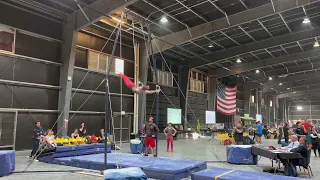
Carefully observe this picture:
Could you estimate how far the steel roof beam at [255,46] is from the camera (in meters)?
16.9

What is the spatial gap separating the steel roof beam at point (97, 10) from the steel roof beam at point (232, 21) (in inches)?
168

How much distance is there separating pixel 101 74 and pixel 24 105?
5.03 metres

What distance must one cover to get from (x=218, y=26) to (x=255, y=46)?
5.18 meters

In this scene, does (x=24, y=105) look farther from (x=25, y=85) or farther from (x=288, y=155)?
(x=288, y=155)

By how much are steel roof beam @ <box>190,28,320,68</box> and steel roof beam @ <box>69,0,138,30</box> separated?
36.3 feet

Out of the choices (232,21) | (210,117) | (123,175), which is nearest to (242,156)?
(123,175)

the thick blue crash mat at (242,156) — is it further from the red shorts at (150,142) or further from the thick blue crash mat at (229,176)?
the thick blue crash mat at (229,176)

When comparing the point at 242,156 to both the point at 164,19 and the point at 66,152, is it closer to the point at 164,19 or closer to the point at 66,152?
the point at 66,152

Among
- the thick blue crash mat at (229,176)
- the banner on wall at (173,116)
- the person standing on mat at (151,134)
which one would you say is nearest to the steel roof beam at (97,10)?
the person standing on mat at (151,134)

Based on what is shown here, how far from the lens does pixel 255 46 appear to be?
18859mm

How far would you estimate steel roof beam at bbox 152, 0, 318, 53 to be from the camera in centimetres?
1307

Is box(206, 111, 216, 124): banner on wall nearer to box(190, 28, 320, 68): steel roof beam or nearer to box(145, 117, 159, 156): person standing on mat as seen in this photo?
box(190, 28, 320, 68): steel roof beam

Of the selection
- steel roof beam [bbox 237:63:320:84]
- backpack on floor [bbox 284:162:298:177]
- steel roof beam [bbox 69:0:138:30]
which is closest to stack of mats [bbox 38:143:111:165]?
steel roof beam [bbox 69:0:138:30]

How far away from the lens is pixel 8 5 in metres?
11.3
